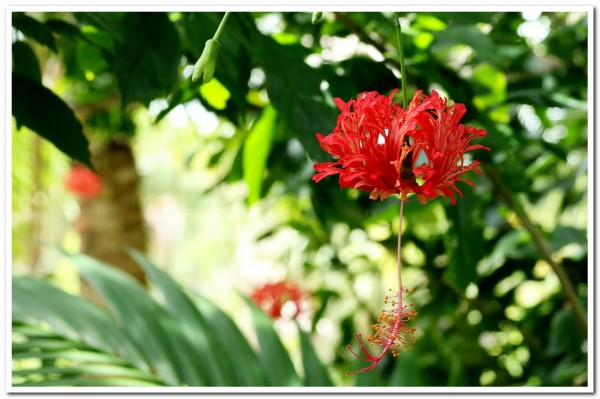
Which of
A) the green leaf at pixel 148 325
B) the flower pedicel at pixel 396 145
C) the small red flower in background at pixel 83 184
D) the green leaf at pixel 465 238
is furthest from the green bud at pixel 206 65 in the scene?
the small red flower in background at pixel 83 184

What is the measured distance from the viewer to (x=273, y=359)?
1037 millimetres

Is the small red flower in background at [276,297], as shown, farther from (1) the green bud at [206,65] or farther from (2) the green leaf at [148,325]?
(1) the green bud at [206,65]

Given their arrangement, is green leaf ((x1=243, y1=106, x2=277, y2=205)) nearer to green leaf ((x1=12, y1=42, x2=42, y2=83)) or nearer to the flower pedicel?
green leaf ((x1=12, y1=42, x2=42, y2=83))

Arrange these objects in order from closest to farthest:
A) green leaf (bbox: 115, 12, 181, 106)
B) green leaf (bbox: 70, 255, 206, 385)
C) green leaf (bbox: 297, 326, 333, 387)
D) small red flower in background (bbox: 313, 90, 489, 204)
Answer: small red flower in background (bbox: 313, 90, 489, 204) < green leaf (bbox: 115, 12, 181, 106) < green leaf (bbox: 70, 255, 206, 385) < green leaf (bbox: 297, 326, 333, 387)

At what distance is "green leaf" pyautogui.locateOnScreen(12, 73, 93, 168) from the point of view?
63cm

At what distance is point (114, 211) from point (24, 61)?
132 centimetres

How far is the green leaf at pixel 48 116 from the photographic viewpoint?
629 millimetres

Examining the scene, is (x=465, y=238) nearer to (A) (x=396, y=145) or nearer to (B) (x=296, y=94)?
(B) (x=296, y=94)

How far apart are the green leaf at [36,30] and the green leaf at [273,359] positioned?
54 centimetres

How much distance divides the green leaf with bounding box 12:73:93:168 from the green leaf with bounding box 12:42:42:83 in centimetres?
6

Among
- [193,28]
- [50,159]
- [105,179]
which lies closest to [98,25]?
[193,28]

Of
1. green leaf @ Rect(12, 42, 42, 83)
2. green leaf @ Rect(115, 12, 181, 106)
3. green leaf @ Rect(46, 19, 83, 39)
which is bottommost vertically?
green leaf @ Rect(115, 12, 181, 106)

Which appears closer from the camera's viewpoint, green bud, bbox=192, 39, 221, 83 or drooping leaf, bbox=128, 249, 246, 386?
green bud, bbox=192, 39, 221, 83

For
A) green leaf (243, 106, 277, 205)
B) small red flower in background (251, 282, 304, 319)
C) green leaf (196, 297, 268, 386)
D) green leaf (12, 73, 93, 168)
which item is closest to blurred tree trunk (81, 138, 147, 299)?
small red flower in background (251, 282, 304, 319)
